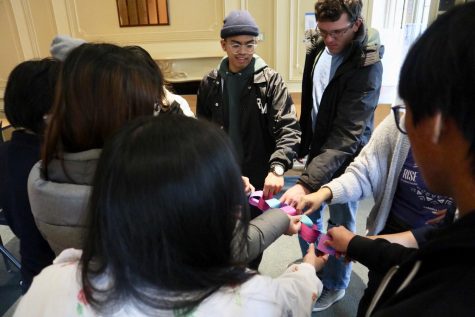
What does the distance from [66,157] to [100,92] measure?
19cm

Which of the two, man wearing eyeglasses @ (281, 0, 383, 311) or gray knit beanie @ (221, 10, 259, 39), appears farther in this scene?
gray knit beanie @ (221, 10, 259, 39)

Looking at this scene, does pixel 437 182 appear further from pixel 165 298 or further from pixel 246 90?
pixel 246 90

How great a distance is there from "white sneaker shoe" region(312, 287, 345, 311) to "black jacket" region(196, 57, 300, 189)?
782 millimetres

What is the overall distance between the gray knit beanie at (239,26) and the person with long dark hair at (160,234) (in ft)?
4.04

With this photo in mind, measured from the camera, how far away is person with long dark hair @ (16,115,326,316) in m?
0.62

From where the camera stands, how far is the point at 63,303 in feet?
2.18

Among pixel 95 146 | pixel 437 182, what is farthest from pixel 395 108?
pixel 95 146

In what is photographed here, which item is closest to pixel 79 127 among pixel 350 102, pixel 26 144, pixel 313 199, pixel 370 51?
pixel 26 144

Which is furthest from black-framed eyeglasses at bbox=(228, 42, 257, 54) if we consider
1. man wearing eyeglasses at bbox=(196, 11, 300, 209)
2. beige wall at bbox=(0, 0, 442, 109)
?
beige wall at bbox=(0, 0, 442, 109)

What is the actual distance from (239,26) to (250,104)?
1.31ft

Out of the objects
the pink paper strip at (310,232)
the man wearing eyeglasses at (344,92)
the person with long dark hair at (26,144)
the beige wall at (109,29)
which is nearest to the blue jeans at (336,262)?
the man wearing eyeglasses at (344,92)

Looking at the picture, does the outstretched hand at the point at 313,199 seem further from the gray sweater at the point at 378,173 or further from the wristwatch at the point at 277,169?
the wristwatch at the point at 277,169

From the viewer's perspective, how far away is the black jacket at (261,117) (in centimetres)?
176

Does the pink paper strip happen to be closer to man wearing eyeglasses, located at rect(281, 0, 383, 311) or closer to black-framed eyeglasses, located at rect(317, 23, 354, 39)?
man wearing eyeglasses, located at rect(281, 0, 383, 311)
